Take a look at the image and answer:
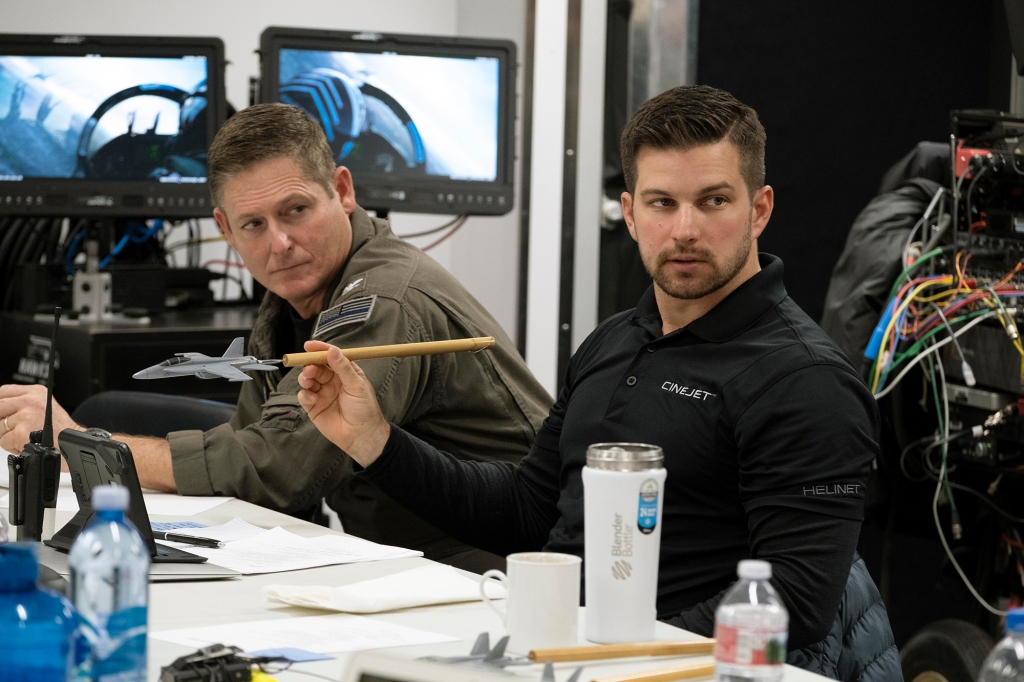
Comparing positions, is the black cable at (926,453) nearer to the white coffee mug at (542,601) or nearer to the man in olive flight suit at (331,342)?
the man in olive flight suit at (331,342)

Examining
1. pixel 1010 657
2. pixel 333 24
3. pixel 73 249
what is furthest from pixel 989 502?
pixel 333 24

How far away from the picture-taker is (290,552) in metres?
1.66

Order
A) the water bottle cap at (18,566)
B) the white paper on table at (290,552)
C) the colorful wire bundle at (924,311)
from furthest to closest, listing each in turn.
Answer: the colorful wire bundle at (924,311) < the white paper on table at (290,552) < the water bottle cap at (18,566)

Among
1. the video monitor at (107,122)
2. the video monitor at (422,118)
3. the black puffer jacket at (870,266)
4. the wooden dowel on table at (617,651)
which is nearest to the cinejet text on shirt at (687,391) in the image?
the wooden dowel on table at (617,651)

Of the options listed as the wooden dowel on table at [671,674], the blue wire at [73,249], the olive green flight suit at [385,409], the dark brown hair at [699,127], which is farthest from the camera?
the blue wire at [73,249]

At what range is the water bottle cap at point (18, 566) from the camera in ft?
2.88

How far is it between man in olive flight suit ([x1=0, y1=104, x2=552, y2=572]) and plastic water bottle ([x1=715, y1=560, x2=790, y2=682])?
114 cm

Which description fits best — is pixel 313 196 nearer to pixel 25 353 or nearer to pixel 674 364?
pixel 674 364

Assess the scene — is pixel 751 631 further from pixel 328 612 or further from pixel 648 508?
pixel 328 612

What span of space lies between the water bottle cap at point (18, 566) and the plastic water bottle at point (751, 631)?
1.65ft

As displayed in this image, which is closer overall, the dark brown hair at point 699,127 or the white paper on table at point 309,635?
the white paper on table at point 309,635

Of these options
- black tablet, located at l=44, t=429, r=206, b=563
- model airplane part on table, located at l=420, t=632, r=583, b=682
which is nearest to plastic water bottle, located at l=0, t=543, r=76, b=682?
model airplane part on table, located at l=420, t=632, r=583, b=682

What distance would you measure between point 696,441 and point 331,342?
75cm

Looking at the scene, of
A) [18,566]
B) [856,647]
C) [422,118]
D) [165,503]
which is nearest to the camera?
[18,566]
